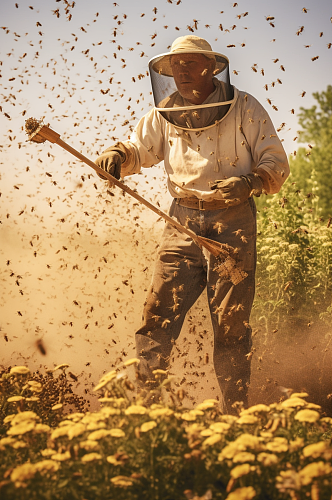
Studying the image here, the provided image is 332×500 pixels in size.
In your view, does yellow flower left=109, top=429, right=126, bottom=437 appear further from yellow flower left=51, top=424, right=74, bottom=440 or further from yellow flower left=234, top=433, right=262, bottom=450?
yellow flower left=234, top=433, right=262, bottom=450

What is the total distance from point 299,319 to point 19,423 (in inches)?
168

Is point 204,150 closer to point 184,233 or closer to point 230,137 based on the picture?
point 230,137

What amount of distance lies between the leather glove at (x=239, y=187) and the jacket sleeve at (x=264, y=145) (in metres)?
0.12

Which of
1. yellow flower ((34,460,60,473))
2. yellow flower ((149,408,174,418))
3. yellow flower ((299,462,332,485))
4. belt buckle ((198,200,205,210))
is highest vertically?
belt buckle ((198,200,205,210))

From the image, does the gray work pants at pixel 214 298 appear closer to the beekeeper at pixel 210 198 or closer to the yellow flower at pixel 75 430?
the beekeeper at pixel 210 198

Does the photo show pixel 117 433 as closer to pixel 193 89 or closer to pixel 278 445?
pixel 278 445

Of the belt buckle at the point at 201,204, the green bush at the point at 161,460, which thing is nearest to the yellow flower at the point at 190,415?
the green bush at the point at 161,460

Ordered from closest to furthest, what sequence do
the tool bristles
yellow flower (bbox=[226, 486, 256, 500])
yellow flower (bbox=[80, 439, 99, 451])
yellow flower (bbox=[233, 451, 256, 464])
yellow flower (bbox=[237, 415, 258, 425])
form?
yellow flower (bbox=[226, 486, 256, 500])
yellow flower (bbox=[233, 451, 256, 464])
yellow flower (bbox=[80, 439, 99, 451])
yellow flower (bbox=[237, 415, 258, 425])
the tool bristles

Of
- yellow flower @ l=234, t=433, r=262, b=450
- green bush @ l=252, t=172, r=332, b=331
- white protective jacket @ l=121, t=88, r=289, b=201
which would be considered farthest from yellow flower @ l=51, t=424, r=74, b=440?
green bush @ l=252, t=172, r=332, b=331

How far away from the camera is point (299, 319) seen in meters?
6.20

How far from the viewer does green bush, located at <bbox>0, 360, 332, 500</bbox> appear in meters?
2.29

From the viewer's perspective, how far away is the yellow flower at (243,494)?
2.20 m

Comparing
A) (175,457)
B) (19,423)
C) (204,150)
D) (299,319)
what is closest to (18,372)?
(19,423)

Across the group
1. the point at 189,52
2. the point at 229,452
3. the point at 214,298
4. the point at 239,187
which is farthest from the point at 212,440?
the point at 189,52
